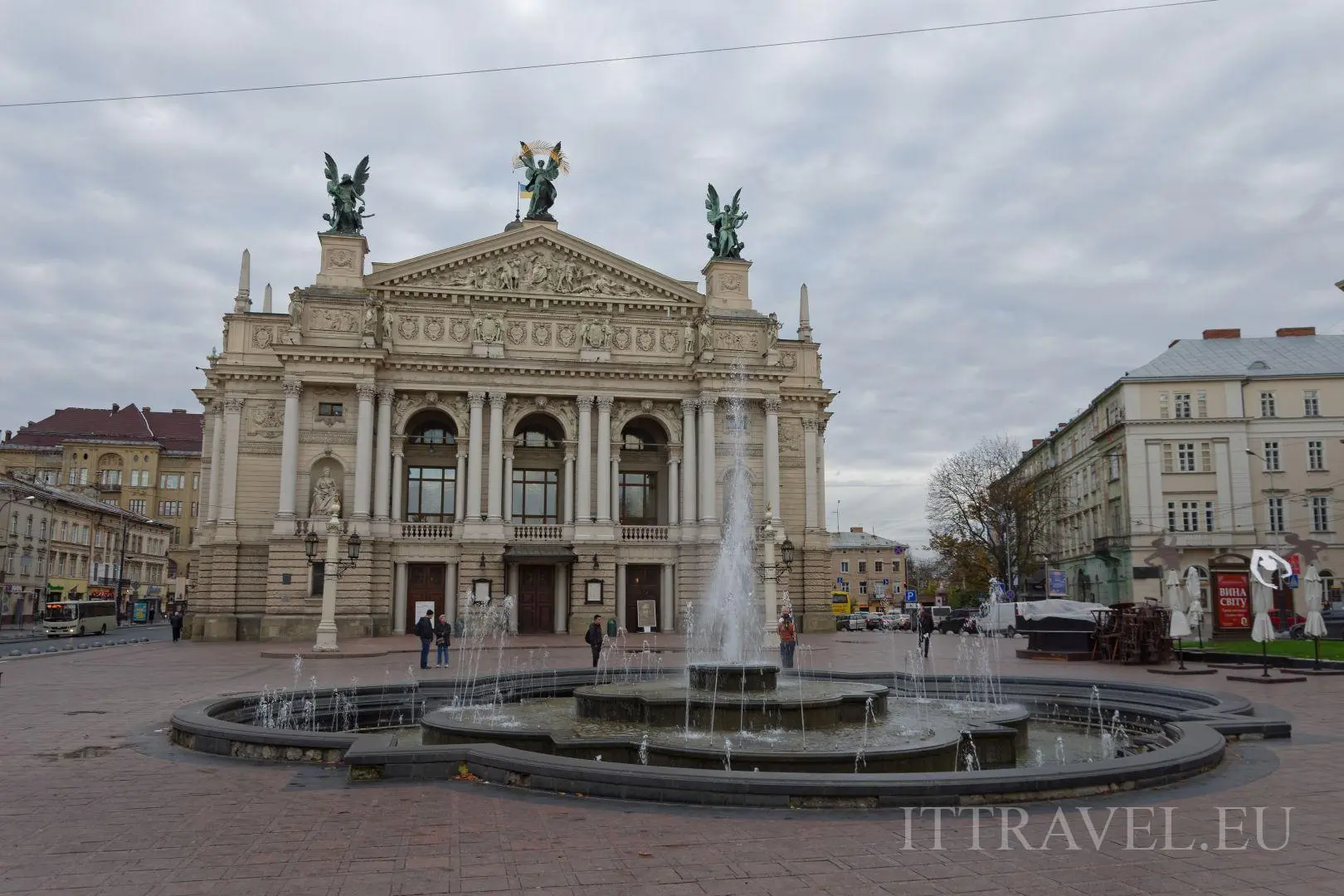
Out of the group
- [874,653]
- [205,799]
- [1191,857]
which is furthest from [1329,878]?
[874,653]

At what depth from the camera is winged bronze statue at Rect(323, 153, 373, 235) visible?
52.0 meters

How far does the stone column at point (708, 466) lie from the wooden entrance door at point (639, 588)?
392cm

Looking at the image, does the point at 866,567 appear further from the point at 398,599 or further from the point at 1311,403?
the point at 398,599

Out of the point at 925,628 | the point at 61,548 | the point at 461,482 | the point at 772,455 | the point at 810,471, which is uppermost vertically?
the point at 772,455

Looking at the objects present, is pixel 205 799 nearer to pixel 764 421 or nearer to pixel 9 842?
pixel 9 842

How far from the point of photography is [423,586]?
49.5m

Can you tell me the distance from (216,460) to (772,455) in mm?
29463

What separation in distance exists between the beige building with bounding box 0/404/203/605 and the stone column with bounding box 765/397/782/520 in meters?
73.0

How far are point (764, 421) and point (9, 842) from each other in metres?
46.5

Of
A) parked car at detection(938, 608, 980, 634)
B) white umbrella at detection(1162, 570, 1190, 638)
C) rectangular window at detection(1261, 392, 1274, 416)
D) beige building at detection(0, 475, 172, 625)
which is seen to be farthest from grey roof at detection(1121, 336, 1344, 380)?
beige building at detection(0, 475, 172, 625)

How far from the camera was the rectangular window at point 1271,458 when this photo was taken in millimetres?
61094

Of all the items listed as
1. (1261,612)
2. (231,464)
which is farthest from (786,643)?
(231,464)

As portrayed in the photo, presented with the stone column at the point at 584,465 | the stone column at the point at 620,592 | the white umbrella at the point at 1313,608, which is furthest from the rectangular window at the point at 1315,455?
the stone column at the point at 584,465

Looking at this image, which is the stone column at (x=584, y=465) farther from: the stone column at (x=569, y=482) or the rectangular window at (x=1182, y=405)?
the rectangular window at (x=1182, y=405)
